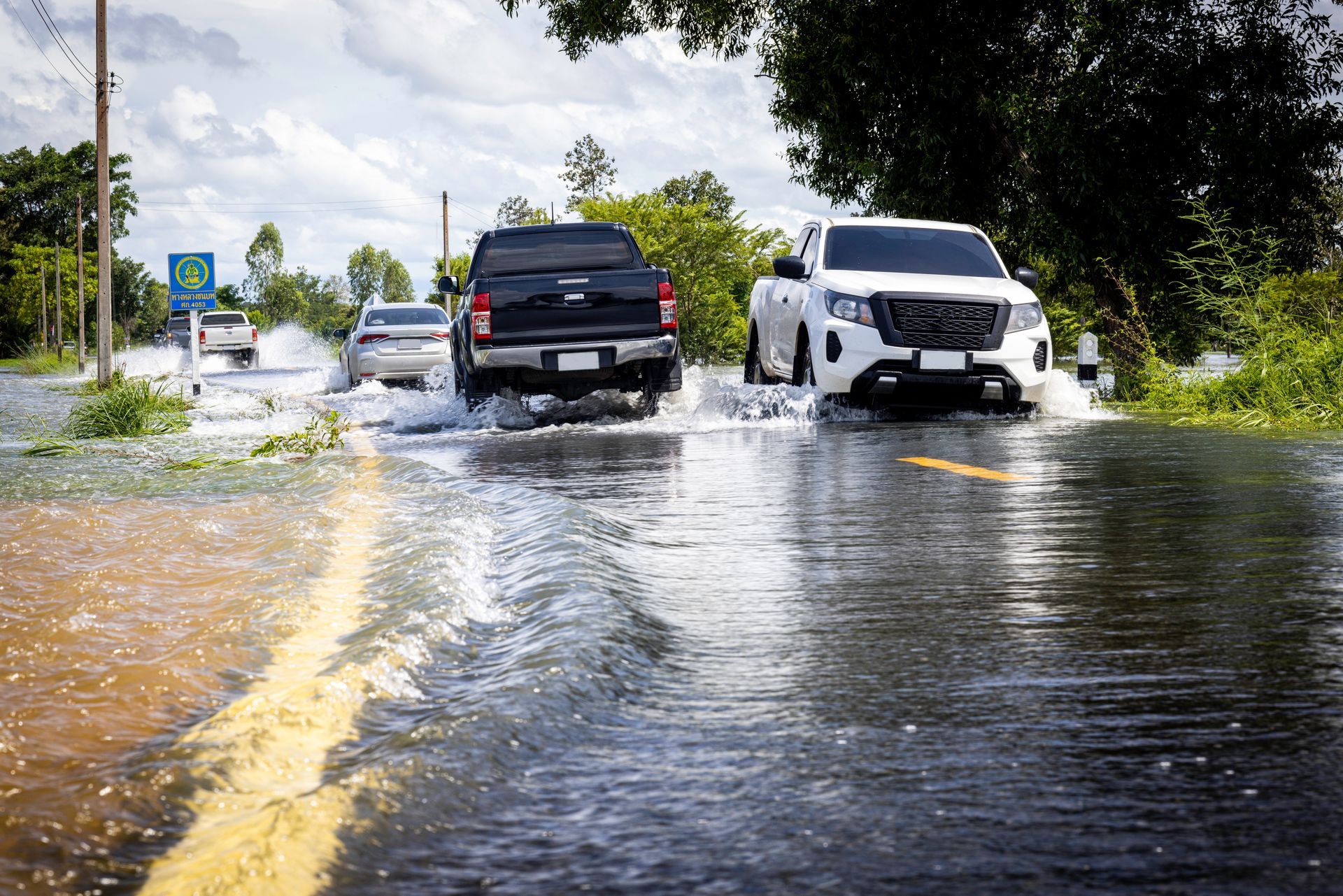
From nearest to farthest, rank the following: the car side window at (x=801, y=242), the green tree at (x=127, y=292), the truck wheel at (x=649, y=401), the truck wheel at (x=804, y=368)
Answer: the truck wheel at (x=804, y=368)
the truck wheel at (x=649, y=401)
the car side window at (x=801, y=242)
the green tree at (x=127, y=292)

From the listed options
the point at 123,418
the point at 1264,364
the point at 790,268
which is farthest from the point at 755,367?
the point at 123,418

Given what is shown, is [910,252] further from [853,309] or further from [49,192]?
[49,192]

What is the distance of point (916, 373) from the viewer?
12562 mm

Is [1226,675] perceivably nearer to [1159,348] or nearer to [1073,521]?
[1073,521]

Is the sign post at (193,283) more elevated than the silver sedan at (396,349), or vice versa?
the sign post at (193,283)

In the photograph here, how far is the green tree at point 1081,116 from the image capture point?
60.5 feet

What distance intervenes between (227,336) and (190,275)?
66.8 ft

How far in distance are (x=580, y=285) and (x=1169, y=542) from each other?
9.00 m

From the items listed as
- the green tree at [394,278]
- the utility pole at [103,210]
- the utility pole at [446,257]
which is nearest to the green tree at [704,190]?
the utility pole at [446,257]

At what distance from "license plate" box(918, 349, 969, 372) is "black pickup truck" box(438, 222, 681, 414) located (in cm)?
246

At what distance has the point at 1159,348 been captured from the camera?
19969 mm

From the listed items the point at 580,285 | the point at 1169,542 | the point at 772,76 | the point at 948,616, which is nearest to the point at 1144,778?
the point at 948,616

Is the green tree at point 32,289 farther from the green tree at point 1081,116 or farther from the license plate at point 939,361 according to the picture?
the license plate at point 939,361

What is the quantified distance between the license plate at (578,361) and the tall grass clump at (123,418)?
3835 millimetres
